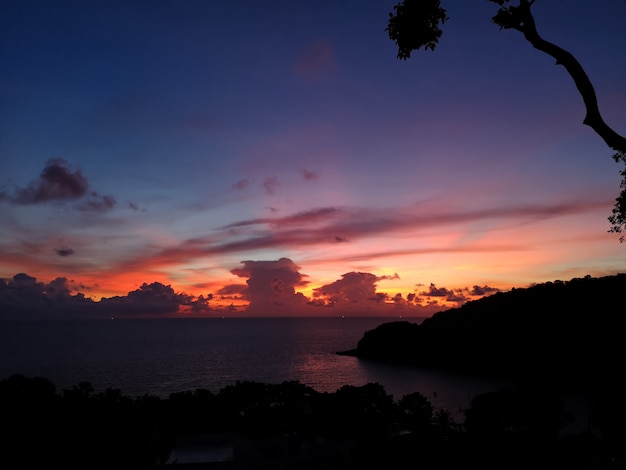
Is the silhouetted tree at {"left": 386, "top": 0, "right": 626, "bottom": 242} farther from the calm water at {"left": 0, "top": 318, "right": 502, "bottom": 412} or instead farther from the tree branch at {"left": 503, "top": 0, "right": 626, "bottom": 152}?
the calm water at {"left": 0, "top": 318, "right": 502, "bottom": 412}

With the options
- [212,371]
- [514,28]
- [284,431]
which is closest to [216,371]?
[212,371]

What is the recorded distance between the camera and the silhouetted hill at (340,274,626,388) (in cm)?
11185

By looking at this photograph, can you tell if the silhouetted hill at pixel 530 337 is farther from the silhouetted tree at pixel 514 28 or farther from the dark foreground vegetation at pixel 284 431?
the silhouetted tree at pixel 514 28

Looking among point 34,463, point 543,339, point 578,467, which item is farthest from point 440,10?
point 543,339

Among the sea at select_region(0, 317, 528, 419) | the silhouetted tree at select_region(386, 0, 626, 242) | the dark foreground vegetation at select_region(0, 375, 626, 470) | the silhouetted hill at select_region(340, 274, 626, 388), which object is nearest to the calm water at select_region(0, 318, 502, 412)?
the sea at select_region(0, 317, 528, 419)

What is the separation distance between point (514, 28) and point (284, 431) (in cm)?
4038

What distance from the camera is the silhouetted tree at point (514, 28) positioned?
20.4 feet

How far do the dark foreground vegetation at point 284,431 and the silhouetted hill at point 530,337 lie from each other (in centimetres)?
7465

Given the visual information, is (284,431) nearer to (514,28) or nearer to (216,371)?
(514,28)

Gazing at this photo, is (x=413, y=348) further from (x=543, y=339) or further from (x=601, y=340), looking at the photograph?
(x=601, y=340)

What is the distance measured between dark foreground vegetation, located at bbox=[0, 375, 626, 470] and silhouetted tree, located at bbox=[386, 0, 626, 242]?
1954 cm

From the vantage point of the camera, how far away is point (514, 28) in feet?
23.9

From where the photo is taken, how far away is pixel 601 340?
371ft

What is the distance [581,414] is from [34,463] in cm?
8769
